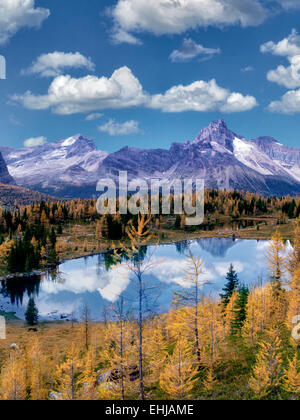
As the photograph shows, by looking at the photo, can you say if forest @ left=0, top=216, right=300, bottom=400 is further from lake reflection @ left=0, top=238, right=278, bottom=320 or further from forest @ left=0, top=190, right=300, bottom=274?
forest @ left=0, top=190, right=300, bottom=274

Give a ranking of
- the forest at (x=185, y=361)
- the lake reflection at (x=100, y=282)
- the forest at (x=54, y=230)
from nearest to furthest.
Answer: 1. the forest at (x=185, y=361)
2. the lake reflection at (x=100, y=282)
3. the forest at (x=54, y=230)

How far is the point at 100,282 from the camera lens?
93.4 m

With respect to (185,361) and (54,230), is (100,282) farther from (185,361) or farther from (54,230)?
(185,361)

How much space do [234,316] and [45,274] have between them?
7430 centimetres

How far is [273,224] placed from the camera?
597 ft

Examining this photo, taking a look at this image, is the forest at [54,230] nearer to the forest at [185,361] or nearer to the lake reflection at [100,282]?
the lake reflection at [100,282]

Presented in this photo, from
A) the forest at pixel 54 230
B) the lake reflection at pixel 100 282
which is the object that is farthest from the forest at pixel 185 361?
the forest at pixel 54 230

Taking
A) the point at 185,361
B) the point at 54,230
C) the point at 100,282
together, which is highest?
the point at 54,230

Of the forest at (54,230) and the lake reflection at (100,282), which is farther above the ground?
the forest at (54,230)

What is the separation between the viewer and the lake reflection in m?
75.0

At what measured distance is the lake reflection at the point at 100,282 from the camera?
246ft

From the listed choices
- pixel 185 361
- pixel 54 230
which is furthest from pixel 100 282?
pixel 185 361
